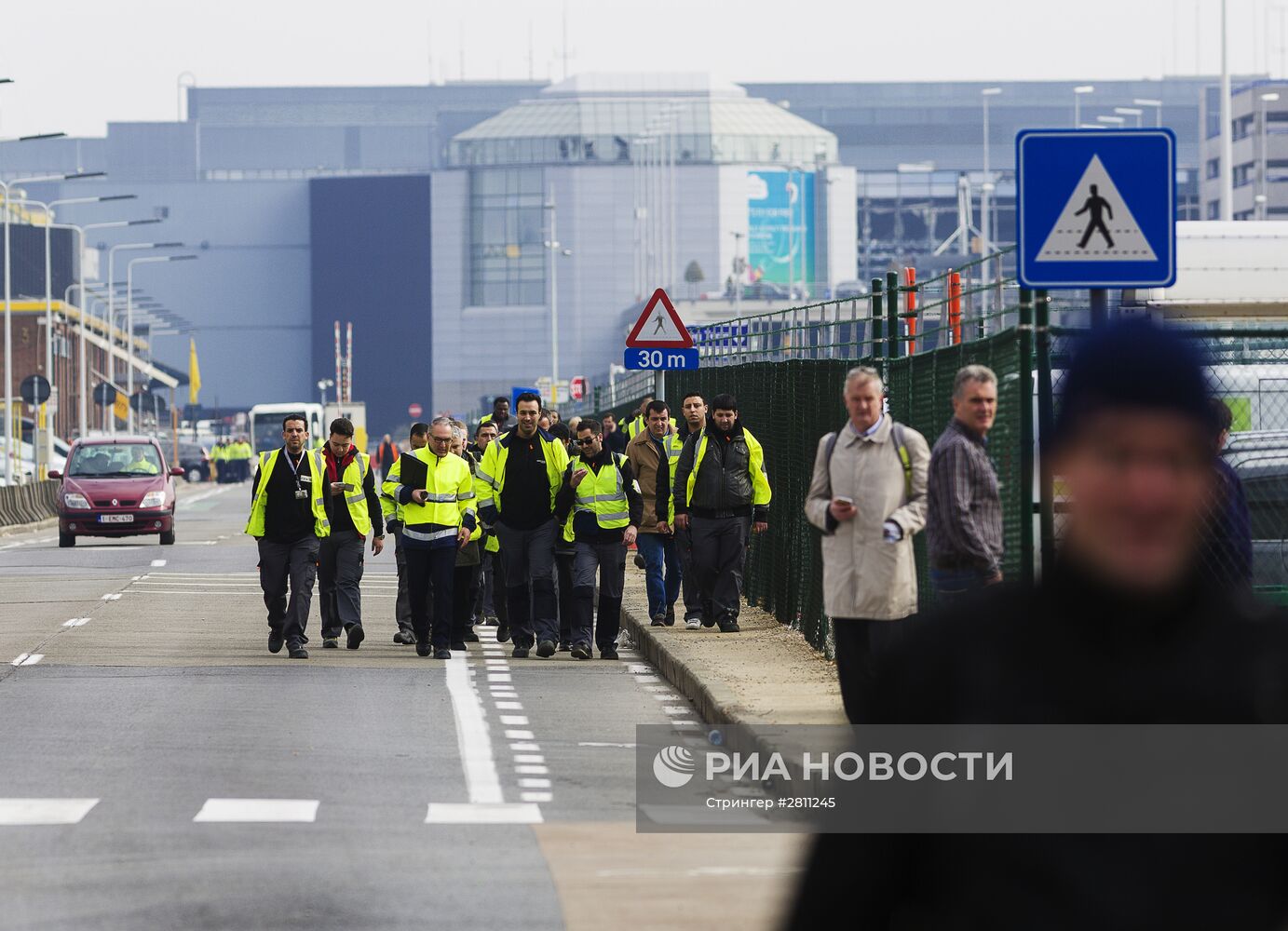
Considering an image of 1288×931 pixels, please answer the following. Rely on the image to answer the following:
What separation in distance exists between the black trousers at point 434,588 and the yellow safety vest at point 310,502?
70 cm

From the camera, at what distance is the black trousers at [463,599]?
1948cm

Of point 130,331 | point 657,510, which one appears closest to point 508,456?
point 657,510

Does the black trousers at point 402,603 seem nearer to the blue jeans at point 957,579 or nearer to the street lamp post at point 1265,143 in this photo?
the blue jeans at point 957,579

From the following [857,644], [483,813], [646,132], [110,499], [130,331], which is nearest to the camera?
[483,813]

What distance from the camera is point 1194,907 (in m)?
3.00

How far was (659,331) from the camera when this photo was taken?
970 inches

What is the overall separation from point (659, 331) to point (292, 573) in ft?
21.6

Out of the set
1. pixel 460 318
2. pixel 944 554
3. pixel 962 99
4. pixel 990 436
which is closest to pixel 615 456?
pixel 990 436

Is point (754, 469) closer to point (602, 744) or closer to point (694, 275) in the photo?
point (602, 744)

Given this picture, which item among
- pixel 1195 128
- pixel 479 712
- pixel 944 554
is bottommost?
pixel 479 712

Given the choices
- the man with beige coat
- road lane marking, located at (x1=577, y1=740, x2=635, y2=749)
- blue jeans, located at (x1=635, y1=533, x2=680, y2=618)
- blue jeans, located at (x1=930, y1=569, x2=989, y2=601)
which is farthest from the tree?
blue jeans, located at (x1=930, y1=569, x2=989, y2=601)

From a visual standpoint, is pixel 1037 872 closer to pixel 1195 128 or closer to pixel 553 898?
pixel 553 898

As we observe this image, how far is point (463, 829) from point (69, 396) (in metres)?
105

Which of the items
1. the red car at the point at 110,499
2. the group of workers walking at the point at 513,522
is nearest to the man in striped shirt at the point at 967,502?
the group of workers walking at the point at 513,522
